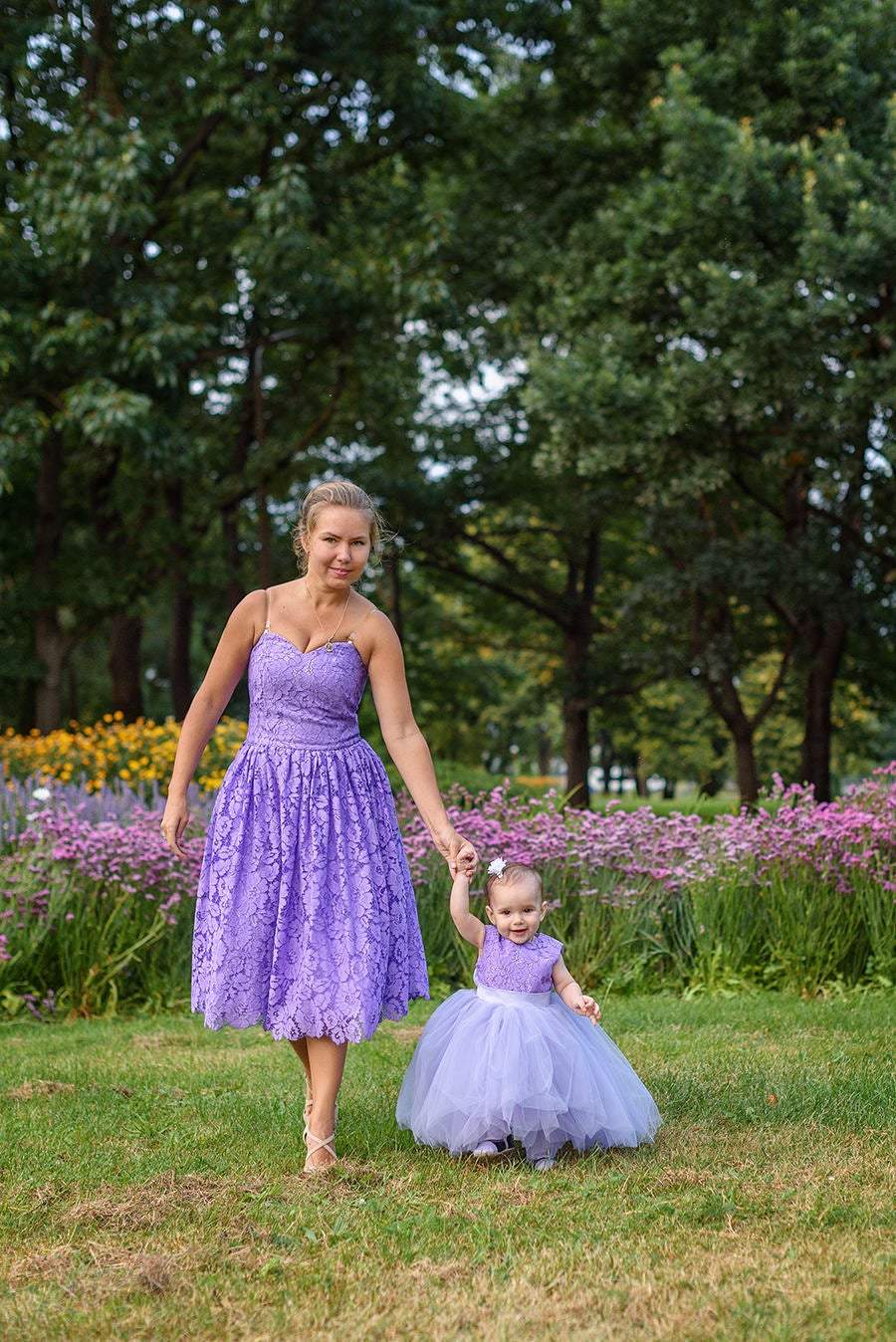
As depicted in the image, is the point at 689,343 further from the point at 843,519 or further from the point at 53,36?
the point at 53,36

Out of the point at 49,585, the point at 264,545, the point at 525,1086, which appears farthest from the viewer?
the point at 49,585

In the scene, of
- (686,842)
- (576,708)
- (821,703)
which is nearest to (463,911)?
(686,842)

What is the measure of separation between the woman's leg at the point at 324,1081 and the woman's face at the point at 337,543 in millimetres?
1410

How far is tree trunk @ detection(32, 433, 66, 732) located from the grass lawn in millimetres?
11723

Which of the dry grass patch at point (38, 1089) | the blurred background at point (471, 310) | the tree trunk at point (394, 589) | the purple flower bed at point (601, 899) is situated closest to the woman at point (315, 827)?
the dry grass patch at point (38, 1089)

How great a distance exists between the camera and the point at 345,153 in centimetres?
1625

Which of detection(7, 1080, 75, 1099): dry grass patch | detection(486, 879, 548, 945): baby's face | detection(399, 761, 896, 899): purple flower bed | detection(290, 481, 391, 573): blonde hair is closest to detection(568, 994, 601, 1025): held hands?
detection(486, 879, 548, 945): baby's face

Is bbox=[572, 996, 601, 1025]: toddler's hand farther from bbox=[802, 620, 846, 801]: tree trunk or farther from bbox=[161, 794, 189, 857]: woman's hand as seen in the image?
bbox=[802, 620, 846, 801]: tree trunk

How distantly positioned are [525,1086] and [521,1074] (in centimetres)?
4

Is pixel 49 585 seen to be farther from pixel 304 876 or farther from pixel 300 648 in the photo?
pixel 304 876

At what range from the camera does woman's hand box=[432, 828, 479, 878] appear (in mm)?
4137

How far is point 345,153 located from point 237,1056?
1310cm

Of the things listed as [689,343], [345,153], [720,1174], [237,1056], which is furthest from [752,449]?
[720,1174]

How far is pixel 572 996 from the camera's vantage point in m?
4.15
